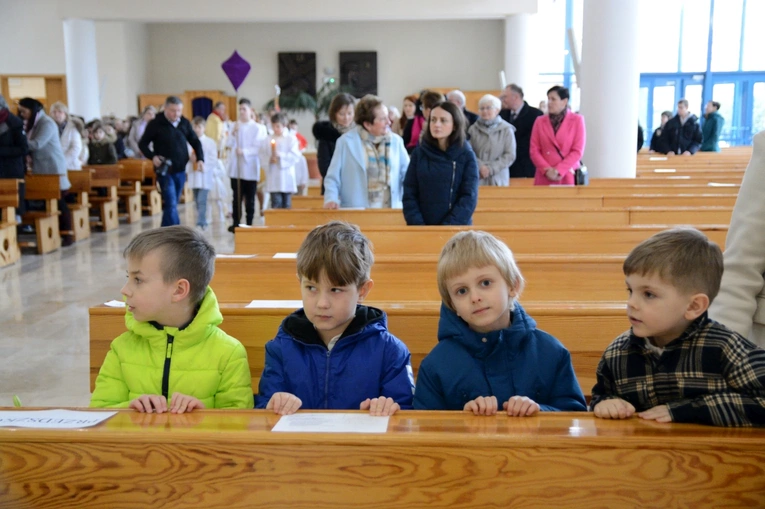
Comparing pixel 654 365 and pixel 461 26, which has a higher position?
pixel 461 26

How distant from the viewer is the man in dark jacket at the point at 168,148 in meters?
8.52

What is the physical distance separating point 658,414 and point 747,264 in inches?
21.6

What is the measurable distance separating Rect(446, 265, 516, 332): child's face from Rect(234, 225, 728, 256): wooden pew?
1914 mm

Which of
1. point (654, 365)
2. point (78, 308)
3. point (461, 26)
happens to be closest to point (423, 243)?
point (654, 365)

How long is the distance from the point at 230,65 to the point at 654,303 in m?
8.74

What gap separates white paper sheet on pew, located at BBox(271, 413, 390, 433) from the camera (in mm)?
1521

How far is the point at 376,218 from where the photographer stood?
482 centimetres

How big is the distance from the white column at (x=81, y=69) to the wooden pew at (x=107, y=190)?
5.98 metres

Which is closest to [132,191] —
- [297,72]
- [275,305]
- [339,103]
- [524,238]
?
[339,103]

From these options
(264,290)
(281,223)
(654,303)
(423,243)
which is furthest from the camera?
(281,223)

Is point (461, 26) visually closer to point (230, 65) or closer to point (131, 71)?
point (131, 71)

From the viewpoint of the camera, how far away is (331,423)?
5.18ft

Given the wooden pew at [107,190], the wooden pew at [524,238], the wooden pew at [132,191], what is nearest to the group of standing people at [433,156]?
the wooden pew at [524,238]

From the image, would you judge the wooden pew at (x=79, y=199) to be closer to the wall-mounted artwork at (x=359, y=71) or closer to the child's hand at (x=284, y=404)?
the child's hand at (x=284, y=404)
